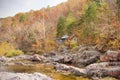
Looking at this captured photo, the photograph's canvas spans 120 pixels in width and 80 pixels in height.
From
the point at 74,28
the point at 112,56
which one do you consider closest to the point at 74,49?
the point at 74,28

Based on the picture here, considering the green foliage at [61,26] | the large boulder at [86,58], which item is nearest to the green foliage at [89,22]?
the green foliage at [61,26]

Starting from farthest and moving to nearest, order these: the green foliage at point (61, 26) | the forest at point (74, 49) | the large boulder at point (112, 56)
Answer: the green foliage at point (61, 26), the large boulder at point (112, 56), the forest at point (74, 49)

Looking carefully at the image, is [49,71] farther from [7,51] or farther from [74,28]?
[74,28]

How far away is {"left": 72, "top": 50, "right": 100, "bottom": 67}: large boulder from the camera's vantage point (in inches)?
813

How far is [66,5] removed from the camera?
7269 centimetres

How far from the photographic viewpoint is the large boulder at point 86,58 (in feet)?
67.8

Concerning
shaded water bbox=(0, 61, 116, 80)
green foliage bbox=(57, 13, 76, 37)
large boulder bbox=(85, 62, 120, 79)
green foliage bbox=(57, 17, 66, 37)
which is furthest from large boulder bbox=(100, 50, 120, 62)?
green foliage bbox=(57, 17, 66, 37)

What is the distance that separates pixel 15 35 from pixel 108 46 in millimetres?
32383

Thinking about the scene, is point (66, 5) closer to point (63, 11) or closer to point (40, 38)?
point (63, 11)

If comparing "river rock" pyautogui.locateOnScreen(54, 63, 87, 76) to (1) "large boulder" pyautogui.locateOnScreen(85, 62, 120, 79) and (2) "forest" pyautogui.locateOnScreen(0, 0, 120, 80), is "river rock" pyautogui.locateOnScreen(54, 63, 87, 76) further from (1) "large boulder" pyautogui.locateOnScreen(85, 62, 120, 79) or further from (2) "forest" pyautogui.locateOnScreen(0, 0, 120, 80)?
(1) "large boulder" pyautogui.locateOnScreen(85, 62, 120, 79)

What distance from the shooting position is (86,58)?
21.6 m

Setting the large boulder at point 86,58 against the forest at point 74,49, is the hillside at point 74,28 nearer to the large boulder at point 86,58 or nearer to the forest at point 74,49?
the forest at point 74,49

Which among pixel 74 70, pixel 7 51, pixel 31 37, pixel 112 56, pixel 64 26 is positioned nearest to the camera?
pixel 74 70

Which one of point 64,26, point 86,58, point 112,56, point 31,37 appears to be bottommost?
point 86,58
